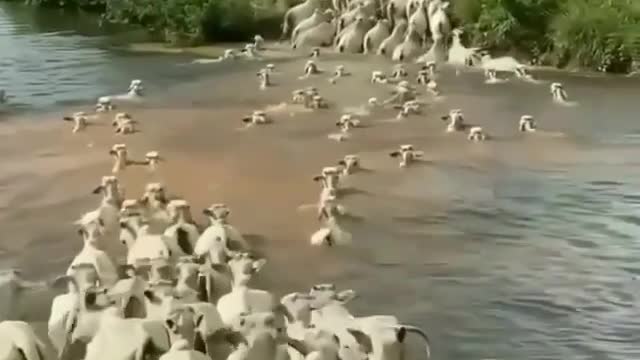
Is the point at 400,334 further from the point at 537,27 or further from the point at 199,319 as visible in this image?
the point at 537,27

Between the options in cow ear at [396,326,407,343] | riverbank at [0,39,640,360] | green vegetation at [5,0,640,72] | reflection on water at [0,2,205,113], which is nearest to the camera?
cow ear at [396,326,407,343]

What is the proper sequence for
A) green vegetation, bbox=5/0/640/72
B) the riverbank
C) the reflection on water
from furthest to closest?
green vegetation, bbox=5/0/640/72, the reflection on water, the riverbank

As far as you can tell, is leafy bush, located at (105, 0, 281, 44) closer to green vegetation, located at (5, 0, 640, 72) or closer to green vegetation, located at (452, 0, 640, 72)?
green vegetation, located at (5, 0, 640, 72)

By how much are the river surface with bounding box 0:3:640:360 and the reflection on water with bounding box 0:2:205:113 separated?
9 cm

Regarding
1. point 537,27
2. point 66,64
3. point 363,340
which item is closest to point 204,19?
point 66,64

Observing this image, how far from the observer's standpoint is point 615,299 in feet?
24.4

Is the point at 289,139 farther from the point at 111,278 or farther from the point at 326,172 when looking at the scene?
the point at 111,278

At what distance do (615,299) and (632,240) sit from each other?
1143mm

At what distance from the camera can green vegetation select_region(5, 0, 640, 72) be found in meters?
14.8

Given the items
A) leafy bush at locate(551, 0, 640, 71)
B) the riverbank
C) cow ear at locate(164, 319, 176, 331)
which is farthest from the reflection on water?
cow ear at locate(164, 319, 176, 331)

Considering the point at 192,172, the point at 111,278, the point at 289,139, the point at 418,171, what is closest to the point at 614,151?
the point at 418,171

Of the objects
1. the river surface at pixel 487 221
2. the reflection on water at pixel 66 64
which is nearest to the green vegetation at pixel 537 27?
the river surface at pixel 487 221

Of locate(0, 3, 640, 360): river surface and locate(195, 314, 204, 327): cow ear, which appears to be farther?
locate(0, 3, 640, 360): river surface

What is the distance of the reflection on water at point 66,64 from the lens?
538 inches
